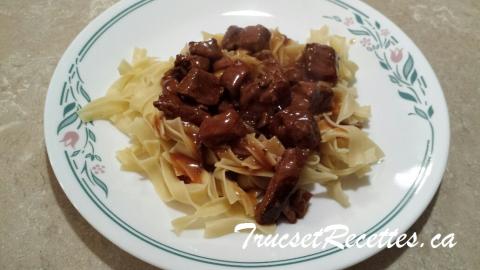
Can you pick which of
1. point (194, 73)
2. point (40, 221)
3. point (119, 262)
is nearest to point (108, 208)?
point (119, 262)

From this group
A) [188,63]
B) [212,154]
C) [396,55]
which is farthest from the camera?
[396,55]

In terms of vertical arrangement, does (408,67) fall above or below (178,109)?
above

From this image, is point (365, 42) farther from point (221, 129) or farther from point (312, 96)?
point (221, 129)

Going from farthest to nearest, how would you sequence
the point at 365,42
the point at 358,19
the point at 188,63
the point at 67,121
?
1. the point at 358,19
2. the point at 365,42
3. the point at 188,63
4. the point at 67,121

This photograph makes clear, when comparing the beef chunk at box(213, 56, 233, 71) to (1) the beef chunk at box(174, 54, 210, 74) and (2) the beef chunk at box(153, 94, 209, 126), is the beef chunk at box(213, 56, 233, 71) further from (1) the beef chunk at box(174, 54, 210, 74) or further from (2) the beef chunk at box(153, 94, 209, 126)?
(2) the beef chunk at box(153, 94, 209, 126)

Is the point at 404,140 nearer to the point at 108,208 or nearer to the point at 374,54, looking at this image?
the point at 374,54

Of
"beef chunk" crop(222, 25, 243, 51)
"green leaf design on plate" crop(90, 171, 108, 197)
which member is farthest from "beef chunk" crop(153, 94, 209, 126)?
"beef chunk" crop(222, 25, 243, 51)

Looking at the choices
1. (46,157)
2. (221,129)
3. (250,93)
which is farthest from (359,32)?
(46,157)
